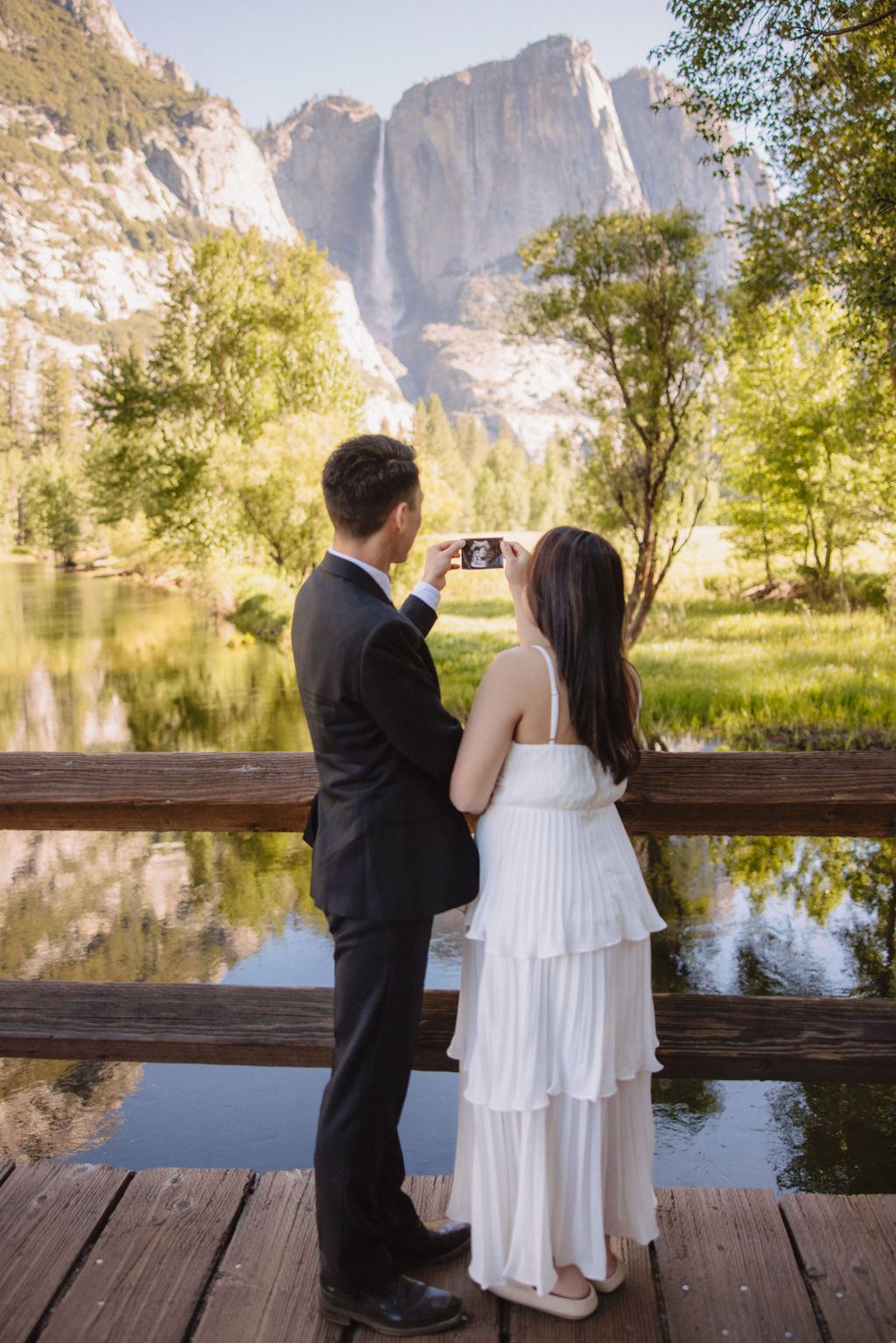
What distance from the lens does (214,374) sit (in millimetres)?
28891

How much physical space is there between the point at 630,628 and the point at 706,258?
608 centimetres

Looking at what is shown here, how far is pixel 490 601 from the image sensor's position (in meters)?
28.5

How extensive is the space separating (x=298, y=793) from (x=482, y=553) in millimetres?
783

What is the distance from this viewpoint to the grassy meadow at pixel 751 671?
1039cm

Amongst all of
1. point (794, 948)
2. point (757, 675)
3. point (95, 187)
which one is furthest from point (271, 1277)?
point (95, 187)

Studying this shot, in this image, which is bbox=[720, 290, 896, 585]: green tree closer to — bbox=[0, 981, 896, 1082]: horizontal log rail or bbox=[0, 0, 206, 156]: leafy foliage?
bbox=[0, 981, 896, 1082]: horizontal log rail

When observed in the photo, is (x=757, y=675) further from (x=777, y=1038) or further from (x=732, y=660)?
(x=777, y=1038)

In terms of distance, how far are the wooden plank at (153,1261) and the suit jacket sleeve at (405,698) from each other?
1.32m

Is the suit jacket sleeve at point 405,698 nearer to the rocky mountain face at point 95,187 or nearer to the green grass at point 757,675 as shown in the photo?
the green grass at point 757,675

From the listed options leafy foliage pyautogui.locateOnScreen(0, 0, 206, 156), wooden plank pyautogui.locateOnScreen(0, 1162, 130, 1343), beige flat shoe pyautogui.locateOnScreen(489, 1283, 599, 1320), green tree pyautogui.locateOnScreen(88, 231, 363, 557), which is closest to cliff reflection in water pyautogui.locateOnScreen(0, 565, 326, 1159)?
wooden plank pyautogui.locateOnScreen(0, 1162, 130, 1343)

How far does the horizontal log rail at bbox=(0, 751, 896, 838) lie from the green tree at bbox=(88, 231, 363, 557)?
24828 millimetres

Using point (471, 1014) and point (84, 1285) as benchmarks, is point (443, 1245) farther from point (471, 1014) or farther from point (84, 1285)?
point (84, 1285)

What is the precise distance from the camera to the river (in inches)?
179

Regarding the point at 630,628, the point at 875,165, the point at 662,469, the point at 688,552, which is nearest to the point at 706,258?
the point at 662,469
